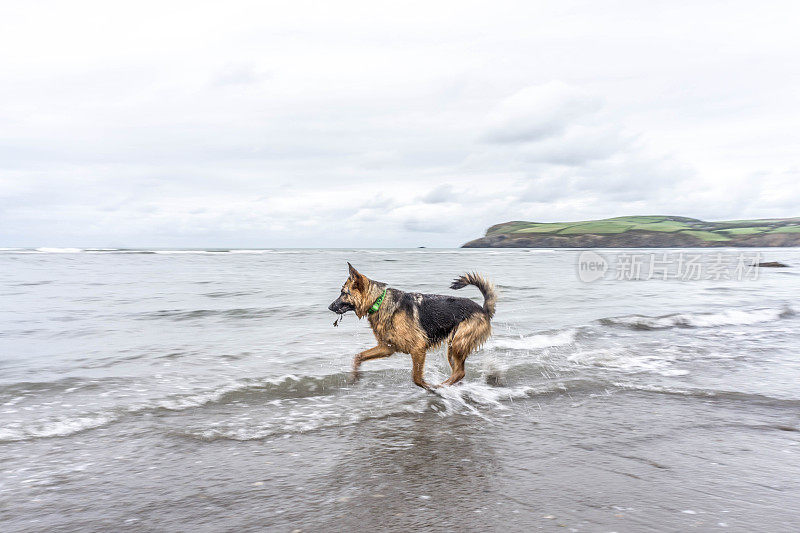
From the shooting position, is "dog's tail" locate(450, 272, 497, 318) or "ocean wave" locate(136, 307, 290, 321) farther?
"ocean wave" locate(136, 307, 290, 321)

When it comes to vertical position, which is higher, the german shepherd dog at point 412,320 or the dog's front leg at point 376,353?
the german shepherd dog at point 412,320

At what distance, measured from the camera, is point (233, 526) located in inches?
120

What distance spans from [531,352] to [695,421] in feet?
13.5

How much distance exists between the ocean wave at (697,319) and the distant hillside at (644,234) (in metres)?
122

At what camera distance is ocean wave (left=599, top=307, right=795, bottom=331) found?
12399 mm

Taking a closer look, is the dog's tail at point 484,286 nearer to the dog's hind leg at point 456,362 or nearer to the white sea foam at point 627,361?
the dog's hind leg at point 456,362

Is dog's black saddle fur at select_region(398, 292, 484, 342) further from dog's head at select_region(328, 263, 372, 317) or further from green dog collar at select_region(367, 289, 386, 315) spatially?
dog's head at select_region(328, 263, 372, 317)

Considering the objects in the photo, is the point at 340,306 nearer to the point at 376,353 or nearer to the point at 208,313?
the point at 376,353

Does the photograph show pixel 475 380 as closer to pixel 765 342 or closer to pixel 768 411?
pixel 768 411

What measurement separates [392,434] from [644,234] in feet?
479

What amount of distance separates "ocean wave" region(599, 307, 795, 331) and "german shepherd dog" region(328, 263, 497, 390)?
698 cm

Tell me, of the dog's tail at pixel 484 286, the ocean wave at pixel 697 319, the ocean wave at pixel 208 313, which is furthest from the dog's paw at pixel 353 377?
the ocean wave at pixel 697 319

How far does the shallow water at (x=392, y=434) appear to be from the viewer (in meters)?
3.24

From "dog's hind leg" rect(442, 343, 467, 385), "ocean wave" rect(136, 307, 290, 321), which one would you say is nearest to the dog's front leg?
"dog's hind leg" rect(442, 343, 467, 385)
